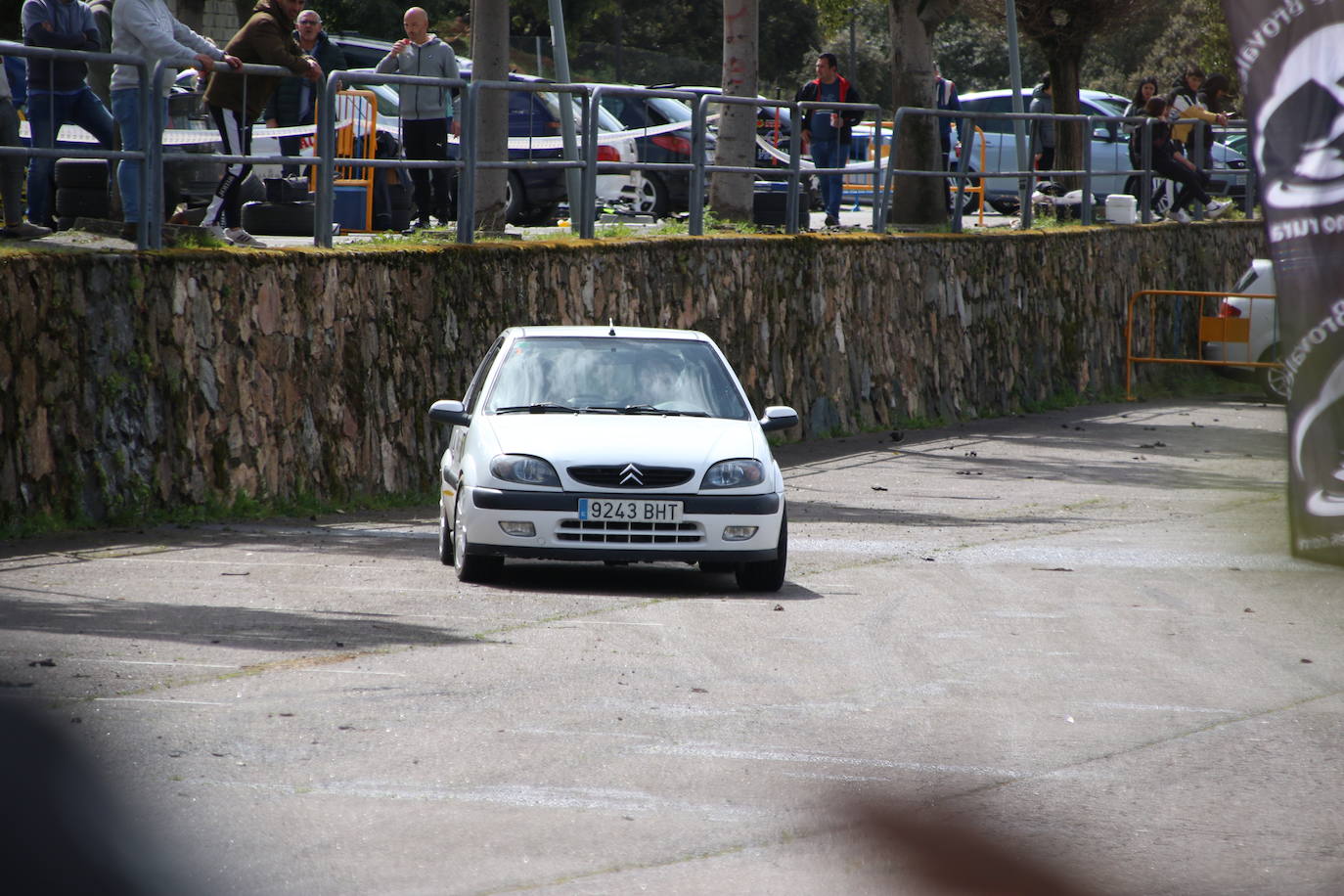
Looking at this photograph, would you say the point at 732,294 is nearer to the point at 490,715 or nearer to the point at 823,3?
the point at 490,715

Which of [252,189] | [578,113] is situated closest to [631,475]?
[252,189]

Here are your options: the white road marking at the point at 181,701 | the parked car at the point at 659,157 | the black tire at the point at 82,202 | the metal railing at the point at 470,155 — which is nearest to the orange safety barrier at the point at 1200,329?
the metal railing at the point at 470,155

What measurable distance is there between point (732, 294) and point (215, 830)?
1347 centimetres

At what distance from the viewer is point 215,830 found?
4.89m

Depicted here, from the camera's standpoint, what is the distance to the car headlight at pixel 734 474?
10227 millimetres

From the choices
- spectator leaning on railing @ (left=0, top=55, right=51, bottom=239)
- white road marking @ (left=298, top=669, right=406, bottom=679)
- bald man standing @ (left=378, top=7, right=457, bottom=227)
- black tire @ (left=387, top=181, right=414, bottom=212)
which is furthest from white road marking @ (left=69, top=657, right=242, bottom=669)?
black tire @ (left=387, top=181, right=414, bottom=212)

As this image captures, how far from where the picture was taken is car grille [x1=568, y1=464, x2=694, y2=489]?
33.2 feet

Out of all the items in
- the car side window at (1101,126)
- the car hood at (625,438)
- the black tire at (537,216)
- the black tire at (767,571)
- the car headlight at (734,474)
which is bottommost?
the black tire at (767,571)

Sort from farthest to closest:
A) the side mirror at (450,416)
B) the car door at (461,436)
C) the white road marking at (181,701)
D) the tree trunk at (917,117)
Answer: the tree trunk at (917,117)
the side mirror at (450,416)
the car door at (461,436)
the white road marking at (181,701)

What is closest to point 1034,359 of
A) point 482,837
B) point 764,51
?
point 482,837

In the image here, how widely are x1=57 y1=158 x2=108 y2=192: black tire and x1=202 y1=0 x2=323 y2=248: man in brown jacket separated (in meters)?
0.91

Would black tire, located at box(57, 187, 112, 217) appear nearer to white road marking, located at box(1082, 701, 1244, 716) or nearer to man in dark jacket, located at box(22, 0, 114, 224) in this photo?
man in dark jacket, located at box(22, 0, 114, 224)

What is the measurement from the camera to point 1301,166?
1.55 m

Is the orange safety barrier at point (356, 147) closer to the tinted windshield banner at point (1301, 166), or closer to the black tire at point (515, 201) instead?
the black tire at point (515, 201)
